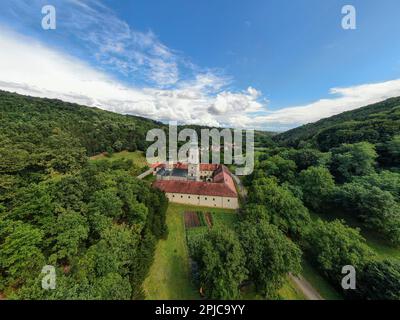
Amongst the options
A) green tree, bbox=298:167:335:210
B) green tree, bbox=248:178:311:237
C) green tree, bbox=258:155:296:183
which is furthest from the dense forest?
green tree, bbox=258:155:296:183

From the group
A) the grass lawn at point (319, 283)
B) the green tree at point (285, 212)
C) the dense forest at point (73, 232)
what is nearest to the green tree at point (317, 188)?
the green tree at point (285, 212)

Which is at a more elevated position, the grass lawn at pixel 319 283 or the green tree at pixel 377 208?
the green tree at pixel 377 208

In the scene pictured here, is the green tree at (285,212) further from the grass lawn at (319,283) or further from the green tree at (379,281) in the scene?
the green tree at (379,281)

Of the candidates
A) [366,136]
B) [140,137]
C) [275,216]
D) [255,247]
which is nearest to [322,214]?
[275,216]

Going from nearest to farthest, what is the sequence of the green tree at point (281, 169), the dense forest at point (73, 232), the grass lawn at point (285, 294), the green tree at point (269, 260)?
the dense forest at point (73, 232), the green tree at point (269, 260), the grass lawn at point (285, 294), the green tree at point (281, 169)

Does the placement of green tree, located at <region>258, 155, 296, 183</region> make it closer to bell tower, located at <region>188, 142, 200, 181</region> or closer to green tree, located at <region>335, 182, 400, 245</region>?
green tree, located at <region>335, 182, 400, 245</region>
